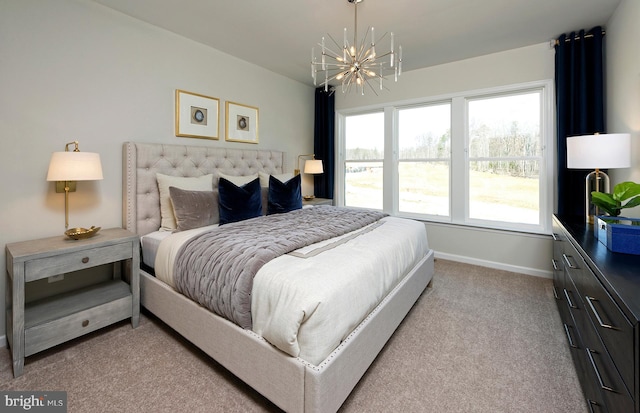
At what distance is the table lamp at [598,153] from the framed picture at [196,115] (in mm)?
3495

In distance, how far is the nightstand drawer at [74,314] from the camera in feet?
5.75

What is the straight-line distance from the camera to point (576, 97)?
2.88 metres

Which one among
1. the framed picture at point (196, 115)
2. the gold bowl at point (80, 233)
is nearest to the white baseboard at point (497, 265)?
the framed picture at point (196, 115)

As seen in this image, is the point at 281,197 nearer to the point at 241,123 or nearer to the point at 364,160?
the point at 241,123

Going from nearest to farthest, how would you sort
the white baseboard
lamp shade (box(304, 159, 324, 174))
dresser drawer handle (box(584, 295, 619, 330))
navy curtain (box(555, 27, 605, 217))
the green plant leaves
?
dresser drawer handle (box(584, 295, 619, 330))
the green plant leaves
navy curtain (box(555, 27, 605, 217))
the white baseboard
lamp shade (box(304, 159, 324, 174))

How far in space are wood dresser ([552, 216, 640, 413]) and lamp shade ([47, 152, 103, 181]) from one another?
2.91 meters

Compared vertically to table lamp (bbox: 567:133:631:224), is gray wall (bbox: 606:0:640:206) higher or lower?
higher

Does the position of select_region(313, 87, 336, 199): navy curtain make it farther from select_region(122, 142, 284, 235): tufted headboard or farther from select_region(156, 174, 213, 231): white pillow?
select_region(156, 174, 213, 231): white pillow

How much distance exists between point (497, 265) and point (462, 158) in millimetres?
1438

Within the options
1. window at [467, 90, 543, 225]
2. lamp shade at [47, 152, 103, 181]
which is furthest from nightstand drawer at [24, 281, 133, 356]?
window at [467, 90, 543, 225]

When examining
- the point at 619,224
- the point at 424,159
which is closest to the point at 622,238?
the point at 619,224

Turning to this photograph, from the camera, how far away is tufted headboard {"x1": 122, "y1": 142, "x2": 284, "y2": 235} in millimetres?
2518

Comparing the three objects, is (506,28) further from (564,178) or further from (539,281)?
(539,281)

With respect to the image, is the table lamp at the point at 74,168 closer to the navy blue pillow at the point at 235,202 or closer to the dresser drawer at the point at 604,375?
the navy blue pillow at the point at 235,202
